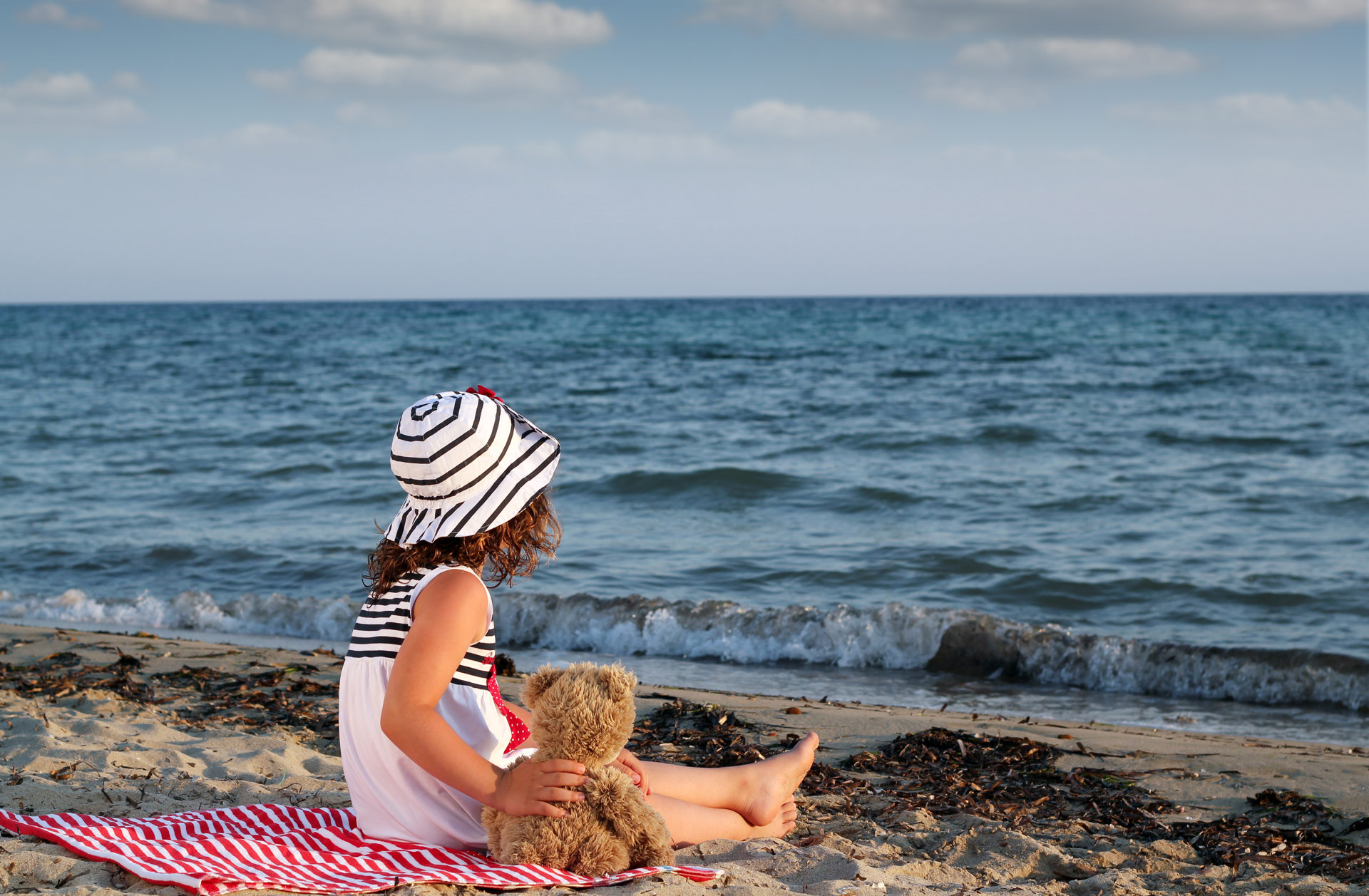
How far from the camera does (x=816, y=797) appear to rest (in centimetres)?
374

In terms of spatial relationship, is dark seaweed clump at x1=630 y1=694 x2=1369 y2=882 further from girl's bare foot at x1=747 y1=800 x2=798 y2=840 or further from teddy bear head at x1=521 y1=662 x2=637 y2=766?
teddy bear head at x1=521 y1=662 x2=637 y2=766

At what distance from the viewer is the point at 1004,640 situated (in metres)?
6.44

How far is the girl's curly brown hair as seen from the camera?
2.55 m

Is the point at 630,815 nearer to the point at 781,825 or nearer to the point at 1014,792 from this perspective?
the point at 781,825

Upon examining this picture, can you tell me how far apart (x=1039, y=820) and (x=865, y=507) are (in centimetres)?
651

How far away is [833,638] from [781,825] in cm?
349

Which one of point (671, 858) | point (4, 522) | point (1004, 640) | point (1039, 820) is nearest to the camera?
point (671, 858)

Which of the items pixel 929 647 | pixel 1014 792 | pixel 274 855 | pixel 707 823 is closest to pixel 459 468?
pixel 274 855

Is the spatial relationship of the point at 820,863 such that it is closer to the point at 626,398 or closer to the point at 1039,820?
the point at 1039,820

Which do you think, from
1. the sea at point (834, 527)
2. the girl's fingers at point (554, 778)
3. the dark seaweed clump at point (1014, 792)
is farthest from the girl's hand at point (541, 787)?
the sea at point (834, 527)

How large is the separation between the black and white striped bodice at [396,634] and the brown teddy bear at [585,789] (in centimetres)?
15

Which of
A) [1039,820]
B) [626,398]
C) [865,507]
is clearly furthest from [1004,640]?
[626,398]

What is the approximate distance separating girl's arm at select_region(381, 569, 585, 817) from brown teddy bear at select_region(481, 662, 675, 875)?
0.04 m

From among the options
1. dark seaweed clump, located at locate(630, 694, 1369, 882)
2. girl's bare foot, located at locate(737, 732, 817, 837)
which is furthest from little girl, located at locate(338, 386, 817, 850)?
dark seaweed clump, located at locate(630, 694, 1369, 882)
